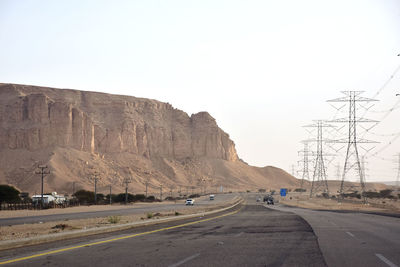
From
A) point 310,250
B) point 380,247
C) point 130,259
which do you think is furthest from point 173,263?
point 380,247

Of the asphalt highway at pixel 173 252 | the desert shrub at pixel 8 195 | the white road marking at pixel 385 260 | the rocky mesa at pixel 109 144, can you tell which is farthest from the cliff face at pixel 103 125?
the white road marking at pixel 385 260

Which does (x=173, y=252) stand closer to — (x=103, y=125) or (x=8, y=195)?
(x=8, y=195)

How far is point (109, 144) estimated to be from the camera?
156 metres

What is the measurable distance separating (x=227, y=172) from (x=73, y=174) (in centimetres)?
7013

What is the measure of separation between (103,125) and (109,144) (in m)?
8.05

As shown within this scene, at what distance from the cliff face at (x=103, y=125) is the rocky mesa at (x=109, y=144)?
0.28 metres

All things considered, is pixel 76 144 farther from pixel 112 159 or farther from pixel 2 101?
pixel 2 101

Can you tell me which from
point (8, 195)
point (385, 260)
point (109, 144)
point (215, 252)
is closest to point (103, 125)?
point (109, 144)

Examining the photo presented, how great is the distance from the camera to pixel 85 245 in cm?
1422

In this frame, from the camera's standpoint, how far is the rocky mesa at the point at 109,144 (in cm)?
13025

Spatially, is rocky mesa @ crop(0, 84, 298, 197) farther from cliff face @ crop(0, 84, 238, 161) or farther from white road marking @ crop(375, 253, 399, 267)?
white road marking @ crop(375, 253, 399, 267)

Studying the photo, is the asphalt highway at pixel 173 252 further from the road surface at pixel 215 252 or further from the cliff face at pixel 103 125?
the cliff face at pixel 103 125

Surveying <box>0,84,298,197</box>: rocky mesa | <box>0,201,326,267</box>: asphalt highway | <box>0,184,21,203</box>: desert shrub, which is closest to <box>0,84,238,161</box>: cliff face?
<box>0,84,298,197</box>: rocky mesa

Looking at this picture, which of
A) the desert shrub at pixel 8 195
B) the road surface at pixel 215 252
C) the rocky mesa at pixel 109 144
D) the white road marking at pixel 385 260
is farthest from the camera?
the rocky mesa at pixel 109 144
